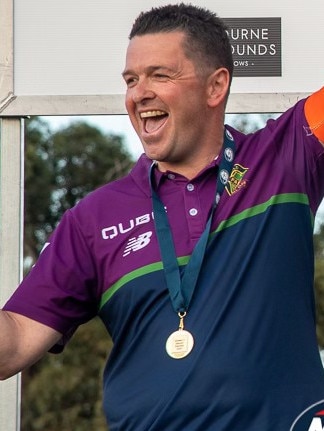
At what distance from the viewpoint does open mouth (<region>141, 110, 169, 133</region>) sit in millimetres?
3682

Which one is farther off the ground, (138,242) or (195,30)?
(195,30)

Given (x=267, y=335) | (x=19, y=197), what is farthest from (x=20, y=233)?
(x=267, y=335)

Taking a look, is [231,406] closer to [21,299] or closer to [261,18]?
[21,299]

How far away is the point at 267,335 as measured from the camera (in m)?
3.43

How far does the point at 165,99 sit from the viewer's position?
3680 millimetres

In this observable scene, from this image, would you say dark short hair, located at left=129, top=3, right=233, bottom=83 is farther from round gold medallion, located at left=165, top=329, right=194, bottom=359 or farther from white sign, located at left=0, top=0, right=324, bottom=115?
round gold medallion, located at left=165, top=329, right=194, bottom=359

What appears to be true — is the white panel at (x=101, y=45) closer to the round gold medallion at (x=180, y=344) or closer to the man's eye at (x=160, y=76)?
the man's eye at (x=160, y=76)

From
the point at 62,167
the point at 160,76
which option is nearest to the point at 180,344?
the point at 160,76

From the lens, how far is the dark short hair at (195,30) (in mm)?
3770

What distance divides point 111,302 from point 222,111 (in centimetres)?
71

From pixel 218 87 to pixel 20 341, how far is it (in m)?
0.99

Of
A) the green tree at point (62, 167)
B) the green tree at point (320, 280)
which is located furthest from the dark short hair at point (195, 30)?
the green tree at point (62, 167)

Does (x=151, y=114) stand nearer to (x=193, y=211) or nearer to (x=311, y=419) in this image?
(x=193, y=211)

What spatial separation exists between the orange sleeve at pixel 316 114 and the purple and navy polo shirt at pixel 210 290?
0.09 ft
